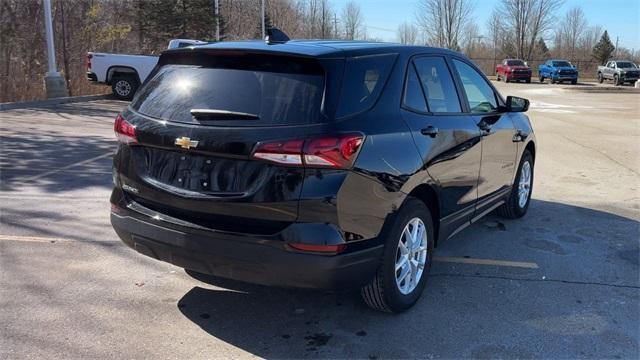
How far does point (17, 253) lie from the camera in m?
4.84

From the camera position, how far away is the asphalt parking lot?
3.47 meters

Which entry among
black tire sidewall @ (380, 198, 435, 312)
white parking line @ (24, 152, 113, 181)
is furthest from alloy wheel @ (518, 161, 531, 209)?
white parking line @ (24, 152, 113, 181)

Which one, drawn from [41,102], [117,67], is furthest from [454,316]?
[117,67]

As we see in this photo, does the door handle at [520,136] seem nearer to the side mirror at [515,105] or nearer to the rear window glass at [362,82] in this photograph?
the side mirror at [515,105]

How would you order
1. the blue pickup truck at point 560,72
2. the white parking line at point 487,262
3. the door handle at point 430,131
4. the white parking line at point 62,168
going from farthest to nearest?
the blue pickup truck at point 560,72
the white parking line at point 62,168
the white parking line at point 487,262
the door handle at point 430,131

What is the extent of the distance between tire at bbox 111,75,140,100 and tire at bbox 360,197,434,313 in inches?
640

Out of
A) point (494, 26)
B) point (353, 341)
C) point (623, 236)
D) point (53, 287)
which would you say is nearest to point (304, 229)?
point (353, 341)

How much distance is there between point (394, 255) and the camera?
11.9 ft

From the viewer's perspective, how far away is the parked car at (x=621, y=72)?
4297 cm

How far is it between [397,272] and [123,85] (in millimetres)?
16658

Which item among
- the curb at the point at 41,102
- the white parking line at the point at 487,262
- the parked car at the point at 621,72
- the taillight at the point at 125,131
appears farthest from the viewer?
the parked car at the point at 621,72

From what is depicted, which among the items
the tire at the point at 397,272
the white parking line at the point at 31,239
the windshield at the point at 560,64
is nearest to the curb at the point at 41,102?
the white parking line at the point at 31,239

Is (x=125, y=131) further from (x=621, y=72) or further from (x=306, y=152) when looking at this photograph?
(x=621, y=72)

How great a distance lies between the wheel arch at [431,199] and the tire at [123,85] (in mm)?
16027
